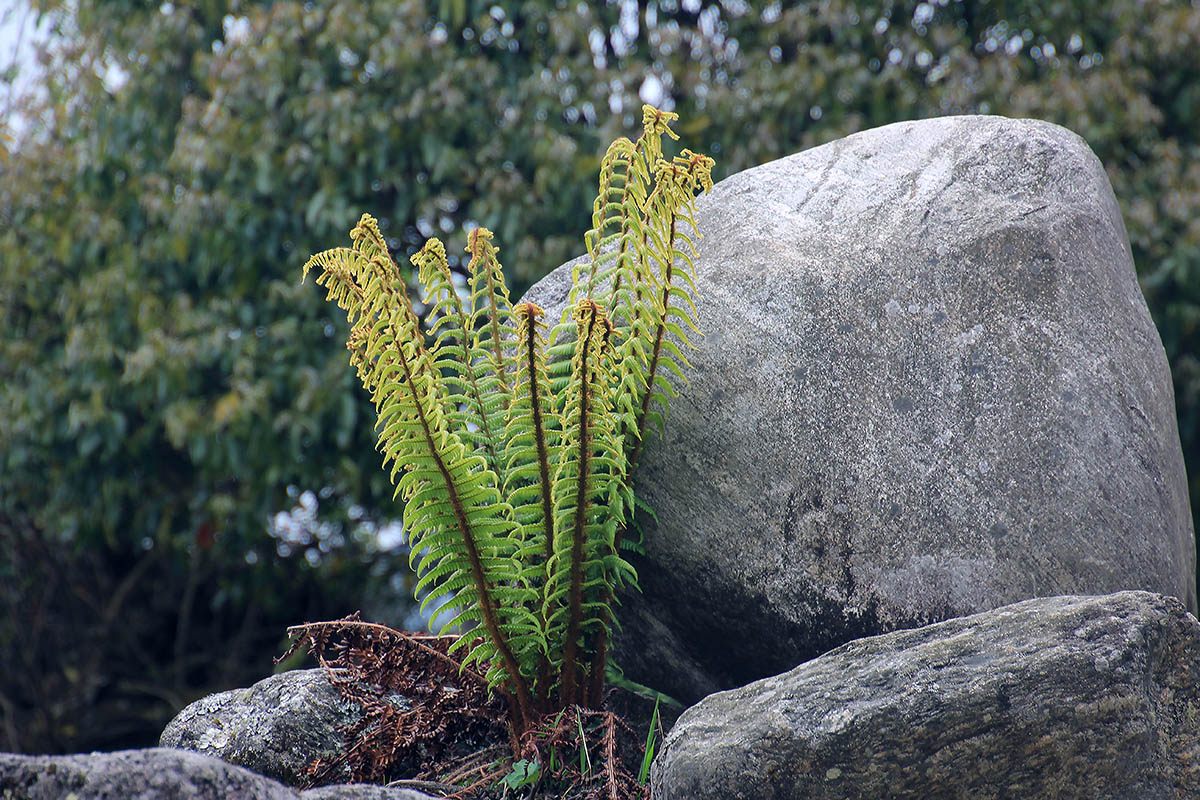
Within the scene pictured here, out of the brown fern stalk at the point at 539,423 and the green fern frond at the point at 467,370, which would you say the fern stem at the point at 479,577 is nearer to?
the brown fern stalk at the point at 539,423

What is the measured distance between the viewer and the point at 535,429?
2.63 metres

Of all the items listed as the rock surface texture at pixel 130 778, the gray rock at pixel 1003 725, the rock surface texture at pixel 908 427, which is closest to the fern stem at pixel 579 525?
the rock surface texture at pixel 908 427

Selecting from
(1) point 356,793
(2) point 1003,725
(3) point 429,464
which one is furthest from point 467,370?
(2) point 1003,725

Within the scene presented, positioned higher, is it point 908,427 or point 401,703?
point 908,427

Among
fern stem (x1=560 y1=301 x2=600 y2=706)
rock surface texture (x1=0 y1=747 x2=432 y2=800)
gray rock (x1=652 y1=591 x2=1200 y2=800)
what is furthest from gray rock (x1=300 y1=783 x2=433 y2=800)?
fern stem (x1=560 y1=301 x2=600 y2=706)

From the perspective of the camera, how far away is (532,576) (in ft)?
9.32

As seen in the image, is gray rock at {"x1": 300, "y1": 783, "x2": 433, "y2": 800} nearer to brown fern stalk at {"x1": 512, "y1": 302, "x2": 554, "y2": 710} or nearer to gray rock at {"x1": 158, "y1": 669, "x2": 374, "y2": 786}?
brown fern stalk at {"x1": 512, "y1": 302, "x2": 554, "y2": 710}

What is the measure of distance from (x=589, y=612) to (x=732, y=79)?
3.88 metres

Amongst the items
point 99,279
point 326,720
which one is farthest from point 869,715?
point 99,279

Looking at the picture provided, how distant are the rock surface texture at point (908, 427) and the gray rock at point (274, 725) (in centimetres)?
86

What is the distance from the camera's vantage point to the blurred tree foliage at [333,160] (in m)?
5.57

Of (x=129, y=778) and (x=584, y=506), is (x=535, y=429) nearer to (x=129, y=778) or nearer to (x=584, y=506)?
(x=584, y=506)

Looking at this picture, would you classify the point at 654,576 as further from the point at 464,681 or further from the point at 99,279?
the point at 99,279

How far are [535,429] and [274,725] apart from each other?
1148 millimetres
